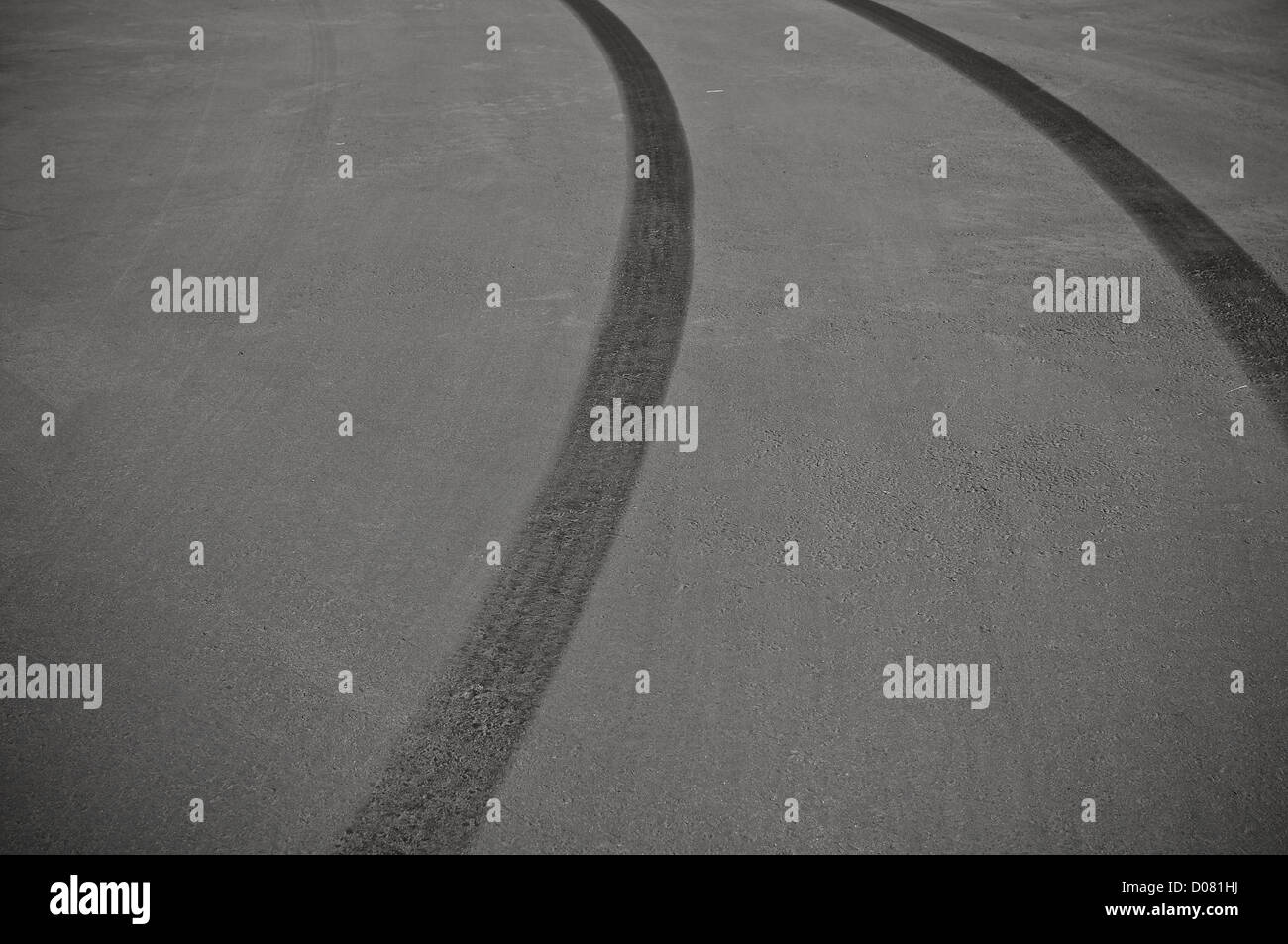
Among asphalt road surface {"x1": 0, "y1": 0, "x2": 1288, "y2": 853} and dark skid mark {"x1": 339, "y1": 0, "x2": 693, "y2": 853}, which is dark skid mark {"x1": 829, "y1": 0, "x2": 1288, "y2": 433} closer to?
asphalt road surface {"x1": 0, "y1": 0, "x2": 1288, "y2": 853}

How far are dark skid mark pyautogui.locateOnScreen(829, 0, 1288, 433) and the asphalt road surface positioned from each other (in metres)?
0.05

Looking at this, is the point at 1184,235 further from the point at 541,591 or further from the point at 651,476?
the point at 541,591

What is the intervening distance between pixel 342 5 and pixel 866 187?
906 cm

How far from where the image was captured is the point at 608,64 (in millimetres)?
11180

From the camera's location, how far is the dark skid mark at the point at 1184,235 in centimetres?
598

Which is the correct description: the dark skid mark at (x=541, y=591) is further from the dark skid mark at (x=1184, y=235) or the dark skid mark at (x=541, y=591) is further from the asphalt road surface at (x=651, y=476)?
the dark skid mark at (x=1184, y=235)

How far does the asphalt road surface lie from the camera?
12.0 ft

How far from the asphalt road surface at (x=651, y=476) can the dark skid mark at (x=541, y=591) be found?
19mm

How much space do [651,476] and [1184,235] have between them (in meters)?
4.60

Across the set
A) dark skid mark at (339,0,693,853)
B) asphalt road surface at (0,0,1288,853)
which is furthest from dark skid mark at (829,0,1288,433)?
dark skid mark at (339,0,693,853)

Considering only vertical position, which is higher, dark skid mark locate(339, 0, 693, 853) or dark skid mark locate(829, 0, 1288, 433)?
dark skid mark locate(829, 0, 1288, 433)

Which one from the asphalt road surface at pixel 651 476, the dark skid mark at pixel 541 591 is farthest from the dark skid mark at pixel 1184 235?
the dark skid mark at pixel 541 591
